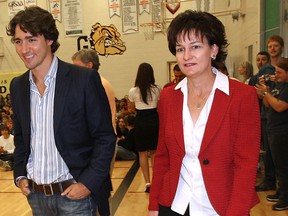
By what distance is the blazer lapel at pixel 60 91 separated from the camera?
168cm

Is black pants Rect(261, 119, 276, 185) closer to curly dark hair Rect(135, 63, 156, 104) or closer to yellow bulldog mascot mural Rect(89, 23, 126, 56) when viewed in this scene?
curly dark hair Rect(135, 63, 156, 104)

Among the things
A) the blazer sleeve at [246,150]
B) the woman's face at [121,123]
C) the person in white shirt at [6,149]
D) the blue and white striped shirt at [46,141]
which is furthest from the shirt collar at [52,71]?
the woman's face at [121,123]

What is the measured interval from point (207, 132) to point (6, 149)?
21.9 ft

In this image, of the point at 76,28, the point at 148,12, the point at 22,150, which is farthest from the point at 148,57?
the point at 22,150

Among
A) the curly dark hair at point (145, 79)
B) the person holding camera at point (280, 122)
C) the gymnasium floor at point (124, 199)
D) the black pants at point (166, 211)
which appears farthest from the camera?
the curly dark hair at point (145, 79)

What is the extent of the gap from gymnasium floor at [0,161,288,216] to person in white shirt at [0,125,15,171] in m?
0.57

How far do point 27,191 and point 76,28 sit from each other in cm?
1017

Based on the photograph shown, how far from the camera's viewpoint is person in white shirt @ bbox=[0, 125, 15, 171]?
679cm

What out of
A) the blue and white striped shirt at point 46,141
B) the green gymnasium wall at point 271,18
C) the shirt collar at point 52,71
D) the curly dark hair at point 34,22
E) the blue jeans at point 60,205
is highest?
the green gymnasium wall at point 271,18

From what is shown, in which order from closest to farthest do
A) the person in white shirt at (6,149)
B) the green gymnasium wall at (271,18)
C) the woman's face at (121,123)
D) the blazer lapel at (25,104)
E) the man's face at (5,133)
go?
the blazer lapel at (25,104)
the green gymnasium wall at (271,18)
the person in white shirt at (6,149)
the man's face at (5,133)
the woman's face at (121,123)

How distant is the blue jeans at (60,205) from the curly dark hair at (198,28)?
0.96m

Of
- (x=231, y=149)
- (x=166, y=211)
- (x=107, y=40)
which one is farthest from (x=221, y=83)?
(x=107, y=40)

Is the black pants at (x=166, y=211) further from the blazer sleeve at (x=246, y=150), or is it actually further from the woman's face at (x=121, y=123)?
the woman's face at (x=121, y=123)

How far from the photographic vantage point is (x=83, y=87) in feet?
5.61
